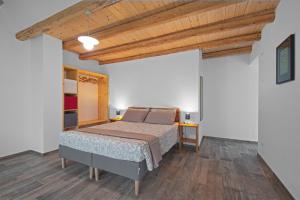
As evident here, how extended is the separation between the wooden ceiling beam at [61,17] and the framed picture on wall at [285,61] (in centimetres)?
237

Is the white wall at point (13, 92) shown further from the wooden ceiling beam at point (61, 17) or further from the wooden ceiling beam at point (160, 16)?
the wooden ceiling beam at point (160, 16)

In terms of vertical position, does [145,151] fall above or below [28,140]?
above

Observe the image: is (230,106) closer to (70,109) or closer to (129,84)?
(129,84)

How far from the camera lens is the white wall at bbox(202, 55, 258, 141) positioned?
383 centimetres

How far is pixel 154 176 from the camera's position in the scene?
2164mm

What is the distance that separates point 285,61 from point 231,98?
2382mm

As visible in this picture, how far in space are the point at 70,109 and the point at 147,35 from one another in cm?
273

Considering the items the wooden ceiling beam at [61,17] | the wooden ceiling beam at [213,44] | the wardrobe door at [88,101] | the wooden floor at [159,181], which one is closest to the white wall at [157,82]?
the wooden ceiling beam at [213,44]

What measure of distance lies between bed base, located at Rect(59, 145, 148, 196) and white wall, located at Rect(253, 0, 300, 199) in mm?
1854

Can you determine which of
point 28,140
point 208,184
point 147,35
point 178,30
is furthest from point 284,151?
point 28,140

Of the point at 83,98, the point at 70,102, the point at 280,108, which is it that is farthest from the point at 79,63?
the point at 280,108

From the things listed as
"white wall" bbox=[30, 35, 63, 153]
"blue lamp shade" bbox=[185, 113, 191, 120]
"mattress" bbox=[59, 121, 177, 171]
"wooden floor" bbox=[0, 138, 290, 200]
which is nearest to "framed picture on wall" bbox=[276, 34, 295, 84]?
"wooden floor" bbox=[0, 138, 290, 200]

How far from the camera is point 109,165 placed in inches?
75.3

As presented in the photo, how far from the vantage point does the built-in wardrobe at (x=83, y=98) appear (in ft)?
11.3
